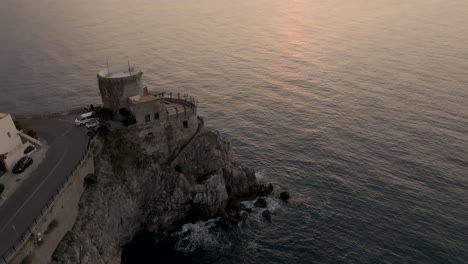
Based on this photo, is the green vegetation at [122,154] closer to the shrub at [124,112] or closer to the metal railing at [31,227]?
the shrub at [124,112]

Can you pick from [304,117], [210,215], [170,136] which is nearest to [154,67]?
[304,117]

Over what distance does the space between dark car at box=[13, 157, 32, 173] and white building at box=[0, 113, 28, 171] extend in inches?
59.1

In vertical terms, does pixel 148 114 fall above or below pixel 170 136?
above

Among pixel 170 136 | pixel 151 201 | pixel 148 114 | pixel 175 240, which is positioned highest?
pixel 148 114

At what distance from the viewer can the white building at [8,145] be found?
59.6m

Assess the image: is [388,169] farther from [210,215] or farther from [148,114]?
[148,114]

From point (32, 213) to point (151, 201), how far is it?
22.8m

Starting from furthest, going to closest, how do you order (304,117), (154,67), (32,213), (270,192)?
(154,67), (304,117), (270,192), (32,213)

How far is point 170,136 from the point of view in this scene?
74750 mm

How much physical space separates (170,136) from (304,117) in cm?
5065

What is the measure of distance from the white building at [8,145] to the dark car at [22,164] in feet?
4.93

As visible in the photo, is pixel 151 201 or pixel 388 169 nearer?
pixel 151 201

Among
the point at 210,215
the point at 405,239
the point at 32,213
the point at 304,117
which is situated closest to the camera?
the point at 32,213

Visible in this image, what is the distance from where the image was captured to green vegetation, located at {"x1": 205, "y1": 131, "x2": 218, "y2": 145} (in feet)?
254
